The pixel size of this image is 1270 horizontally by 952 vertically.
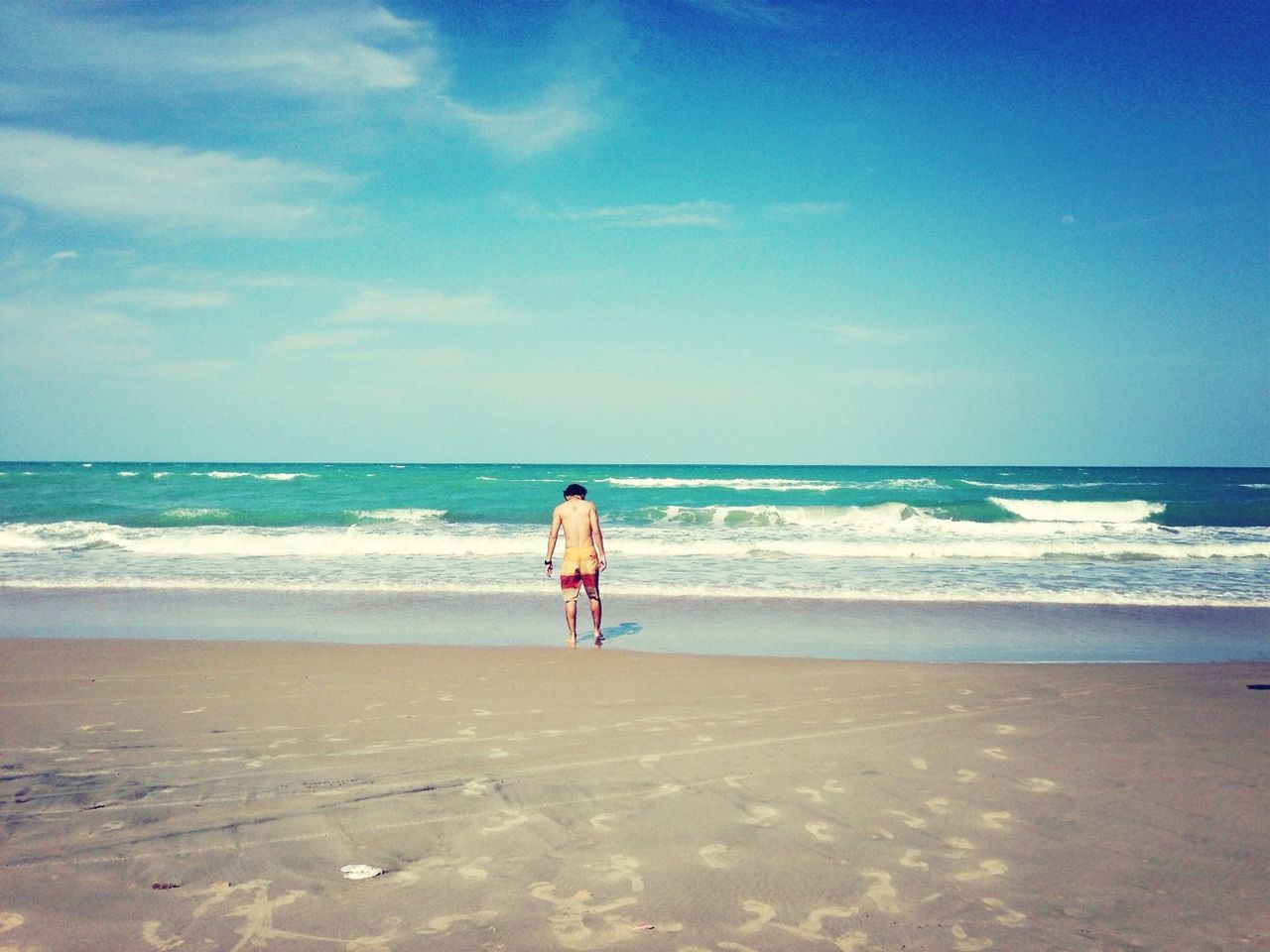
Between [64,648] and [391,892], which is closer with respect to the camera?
[391,892]

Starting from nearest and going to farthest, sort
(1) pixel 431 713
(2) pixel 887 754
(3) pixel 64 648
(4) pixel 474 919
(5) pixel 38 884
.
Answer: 1. (4) pixel 474 919
2. (5) pixel 38 884
3. (2) pixel 887 754
4. (1) pixel 431 713
5. (3) pixel 64 648

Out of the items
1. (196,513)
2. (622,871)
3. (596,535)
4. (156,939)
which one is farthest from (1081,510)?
(156,939)

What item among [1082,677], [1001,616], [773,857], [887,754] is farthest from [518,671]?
[1001,616]

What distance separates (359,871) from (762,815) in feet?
5.79

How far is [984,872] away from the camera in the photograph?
10.7ft

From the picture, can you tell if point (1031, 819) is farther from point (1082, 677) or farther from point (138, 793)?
point (138, 793)

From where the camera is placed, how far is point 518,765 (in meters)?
4.51

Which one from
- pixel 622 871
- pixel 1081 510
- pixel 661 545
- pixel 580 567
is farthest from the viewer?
pixel 1081 510

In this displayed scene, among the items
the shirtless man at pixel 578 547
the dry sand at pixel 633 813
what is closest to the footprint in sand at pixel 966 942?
the dry sand at pixel 633 813

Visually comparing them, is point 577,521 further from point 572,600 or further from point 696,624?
point 696,624

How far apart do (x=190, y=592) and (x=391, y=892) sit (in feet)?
36.3

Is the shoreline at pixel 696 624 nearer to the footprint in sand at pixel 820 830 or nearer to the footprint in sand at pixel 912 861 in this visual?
the footprint in sand at pixel 820 830

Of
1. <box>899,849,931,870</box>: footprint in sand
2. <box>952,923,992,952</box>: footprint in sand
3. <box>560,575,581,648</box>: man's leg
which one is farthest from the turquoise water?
<box>952,923,992,952</box>: footprint in sand

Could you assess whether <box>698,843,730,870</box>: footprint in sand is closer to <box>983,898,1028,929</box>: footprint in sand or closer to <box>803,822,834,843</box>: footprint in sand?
<box>803,822,834,843</box>: footprint in sand
